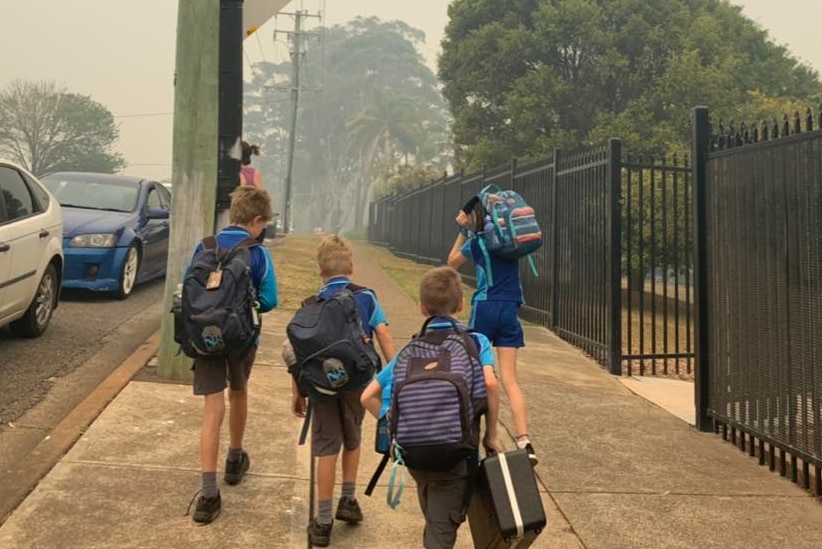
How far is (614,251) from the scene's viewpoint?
7.83 metres

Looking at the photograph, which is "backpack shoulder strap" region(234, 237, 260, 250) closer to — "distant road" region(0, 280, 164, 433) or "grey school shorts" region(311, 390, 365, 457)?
"grey school shorts" region(311, 390, 365, 457)

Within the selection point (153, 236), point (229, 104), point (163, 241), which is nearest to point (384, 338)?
point (229, 104)

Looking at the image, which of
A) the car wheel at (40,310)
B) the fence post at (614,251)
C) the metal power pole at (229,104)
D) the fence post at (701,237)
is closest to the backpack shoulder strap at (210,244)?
the metal power pole at (229,104)

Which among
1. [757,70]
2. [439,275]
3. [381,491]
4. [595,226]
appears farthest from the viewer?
[757,70]

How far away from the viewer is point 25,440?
4.46 m

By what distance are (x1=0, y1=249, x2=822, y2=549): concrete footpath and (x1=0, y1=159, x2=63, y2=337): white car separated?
153cm

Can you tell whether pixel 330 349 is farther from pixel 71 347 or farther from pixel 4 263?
pixel 71 347

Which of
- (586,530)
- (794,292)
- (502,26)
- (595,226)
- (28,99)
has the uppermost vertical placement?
(28,99)

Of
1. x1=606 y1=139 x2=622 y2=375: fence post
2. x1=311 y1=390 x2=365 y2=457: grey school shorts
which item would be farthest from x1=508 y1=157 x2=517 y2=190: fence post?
x1=311 y1=390 x2=365 y2=457: grey school shorts

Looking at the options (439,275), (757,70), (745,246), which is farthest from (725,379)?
(757,70)

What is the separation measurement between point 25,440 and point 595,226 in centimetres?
582

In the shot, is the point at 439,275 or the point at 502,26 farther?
the point at 502,26

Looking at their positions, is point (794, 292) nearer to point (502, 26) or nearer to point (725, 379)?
point (725, 379)

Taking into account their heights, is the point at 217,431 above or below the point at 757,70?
below
